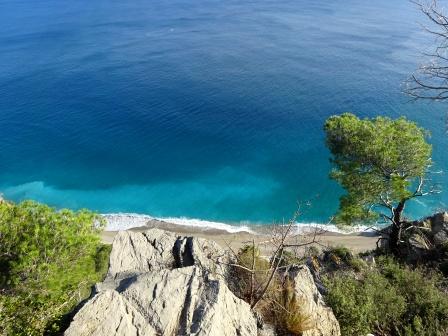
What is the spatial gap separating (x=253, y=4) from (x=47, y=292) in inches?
4607

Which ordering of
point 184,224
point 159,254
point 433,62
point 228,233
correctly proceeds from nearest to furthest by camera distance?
1. point 159,254
2. point 433,62
3. point 228,233
4. point 184,224

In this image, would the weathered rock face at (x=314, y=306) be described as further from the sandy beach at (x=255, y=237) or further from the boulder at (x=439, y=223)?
the sandy beach at (x=255, y=237)

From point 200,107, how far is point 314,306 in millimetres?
47233

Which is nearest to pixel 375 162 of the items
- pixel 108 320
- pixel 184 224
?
pixel 108 320

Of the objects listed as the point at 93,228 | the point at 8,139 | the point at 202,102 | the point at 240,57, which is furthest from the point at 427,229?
the point at 240,57

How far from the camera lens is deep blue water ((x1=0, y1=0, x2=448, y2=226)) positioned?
1575 inches

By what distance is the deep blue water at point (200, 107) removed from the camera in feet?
131

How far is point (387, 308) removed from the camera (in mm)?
10094

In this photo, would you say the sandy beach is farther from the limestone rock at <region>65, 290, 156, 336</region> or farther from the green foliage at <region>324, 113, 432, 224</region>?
the limestone rock at <region>65, 290, 156, 336</region>

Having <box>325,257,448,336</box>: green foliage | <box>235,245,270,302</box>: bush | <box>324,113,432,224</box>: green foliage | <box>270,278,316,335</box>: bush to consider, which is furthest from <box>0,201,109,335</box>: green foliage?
<box>324,113,432,224</box>: green foliage

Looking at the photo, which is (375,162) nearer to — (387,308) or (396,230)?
(396,230)

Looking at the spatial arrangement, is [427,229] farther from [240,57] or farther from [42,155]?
[240,57]

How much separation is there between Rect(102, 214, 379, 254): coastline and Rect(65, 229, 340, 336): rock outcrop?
826 inches

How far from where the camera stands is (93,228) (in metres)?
14.7
